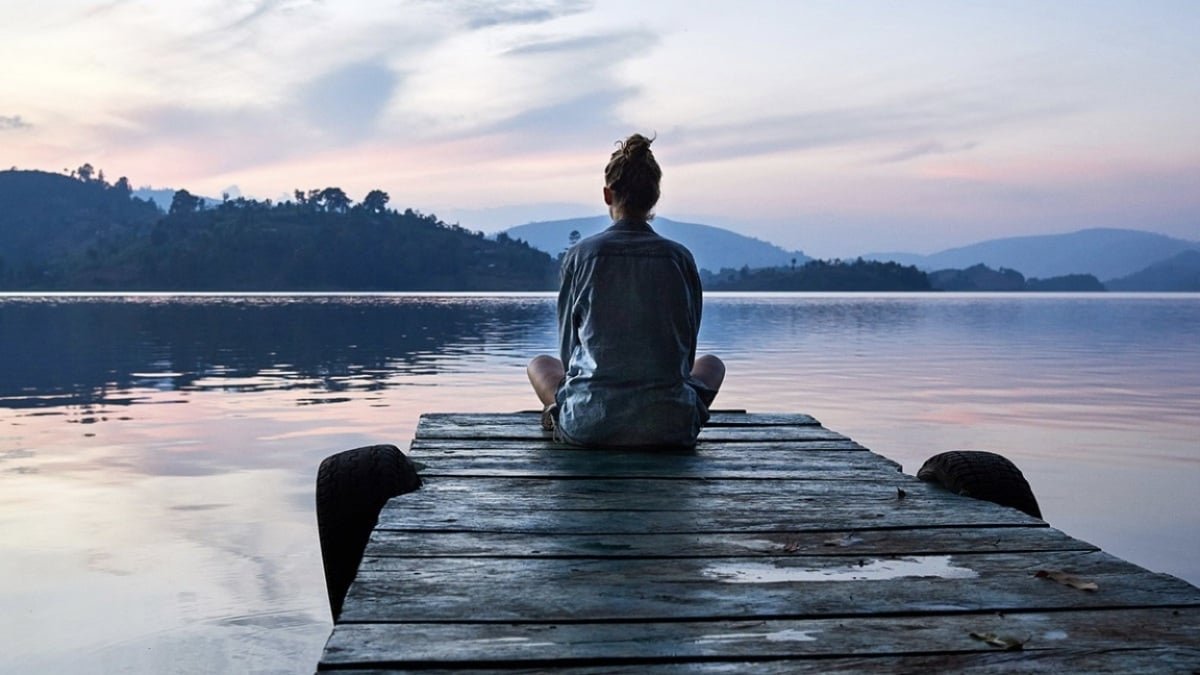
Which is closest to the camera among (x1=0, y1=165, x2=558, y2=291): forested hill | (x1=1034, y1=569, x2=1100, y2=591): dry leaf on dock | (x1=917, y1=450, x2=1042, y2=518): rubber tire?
(x1=1034, y1=569, x2=1100, y2=591): dry leaf on dock

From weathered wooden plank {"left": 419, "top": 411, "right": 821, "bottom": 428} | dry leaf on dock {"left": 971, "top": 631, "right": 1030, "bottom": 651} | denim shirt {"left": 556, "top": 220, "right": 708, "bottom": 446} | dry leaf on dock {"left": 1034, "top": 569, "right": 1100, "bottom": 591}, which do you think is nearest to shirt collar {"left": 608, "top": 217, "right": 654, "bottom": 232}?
denim shirt {"left": 556, "top": 220, "right": 708, "bottom": 446}

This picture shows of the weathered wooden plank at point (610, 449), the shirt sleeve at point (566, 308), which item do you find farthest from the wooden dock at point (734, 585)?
the shirt sleeve at point (566, 308)

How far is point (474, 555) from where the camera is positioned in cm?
338

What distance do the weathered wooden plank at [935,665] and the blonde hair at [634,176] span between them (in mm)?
3130

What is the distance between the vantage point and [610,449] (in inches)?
214

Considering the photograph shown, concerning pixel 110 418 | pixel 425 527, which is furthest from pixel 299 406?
pixel 425 527

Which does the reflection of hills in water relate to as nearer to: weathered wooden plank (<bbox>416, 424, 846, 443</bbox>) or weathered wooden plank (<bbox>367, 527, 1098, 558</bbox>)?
weathered wooden plank (<bbox>416, 424, 846, 443</bbox>)

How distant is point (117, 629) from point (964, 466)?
4534 millimetres

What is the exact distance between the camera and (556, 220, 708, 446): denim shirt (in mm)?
5082

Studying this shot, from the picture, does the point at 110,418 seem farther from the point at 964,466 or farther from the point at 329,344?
the point at 329,344

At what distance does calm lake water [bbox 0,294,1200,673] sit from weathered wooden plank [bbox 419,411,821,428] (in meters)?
1.33

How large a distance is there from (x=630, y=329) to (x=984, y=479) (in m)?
1.75

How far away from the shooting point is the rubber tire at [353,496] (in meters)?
4.43

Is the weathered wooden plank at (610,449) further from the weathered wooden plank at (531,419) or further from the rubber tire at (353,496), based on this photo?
the rubber tire at (353,496)
